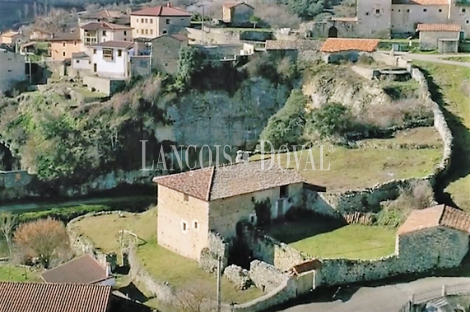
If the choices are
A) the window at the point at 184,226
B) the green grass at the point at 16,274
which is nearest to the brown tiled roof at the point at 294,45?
the window at the point at 184,226

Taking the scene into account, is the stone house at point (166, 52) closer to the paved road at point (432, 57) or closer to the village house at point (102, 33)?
the village house at point (102, 33)

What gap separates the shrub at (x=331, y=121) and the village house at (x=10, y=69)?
21.6m

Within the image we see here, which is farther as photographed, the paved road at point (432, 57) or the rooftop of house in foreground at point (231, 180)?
the paved road at point (432, 57)

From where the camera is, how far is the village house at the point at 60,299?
768 inches

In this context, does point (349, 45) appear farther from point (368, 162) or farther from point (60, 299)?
point (60, 299)

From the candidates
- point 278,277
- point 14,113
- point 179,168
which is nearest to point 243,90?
point 179,168

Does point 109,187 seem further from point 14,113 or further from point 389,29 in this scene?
point 389,29

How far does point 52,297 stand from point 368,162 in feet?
51.1

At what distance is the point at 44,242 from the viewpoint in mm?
32281

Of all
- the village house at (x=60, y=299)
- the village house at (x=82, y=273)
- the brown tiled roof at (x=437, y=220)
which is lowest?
the village house at (x=82, y=273)

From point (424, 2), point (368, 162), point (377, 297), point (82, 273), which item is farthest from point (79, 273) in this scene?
point (424, 2)

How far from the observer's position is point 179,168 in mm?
44875

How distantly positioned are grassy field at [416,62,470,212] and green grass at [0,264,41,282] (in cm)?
1415

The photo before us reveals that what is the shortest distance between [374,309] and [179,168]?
24545 millimetres
